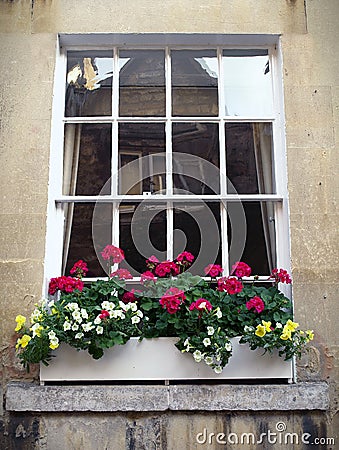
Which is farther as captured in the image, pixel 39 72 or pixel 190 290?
pixel 39 72

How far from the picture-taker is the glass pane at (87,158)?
3.86 metres

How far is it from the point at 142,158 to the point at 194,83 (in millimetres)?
659

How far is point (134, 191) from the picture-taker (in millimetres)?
3852

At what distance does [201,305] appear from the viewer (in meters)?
3.21

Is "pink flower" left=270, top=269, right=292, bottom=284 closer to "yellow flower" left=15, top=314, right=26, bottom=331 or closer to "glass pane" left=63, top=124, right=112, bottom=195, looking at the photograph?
"glass pane" left=63, top=124, right=112, bottom=195

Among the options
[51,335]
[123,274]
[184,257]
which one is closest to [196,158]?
[184,257]

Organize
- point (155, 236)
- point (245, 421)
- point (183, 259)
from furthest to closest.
Result: point (155, 236)
point (183, 259)
point (245, 421)

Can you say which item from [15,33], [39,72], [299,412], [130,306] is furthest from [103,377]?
[15,33]

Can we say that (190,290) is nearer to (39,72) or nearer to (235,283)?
(235,283)

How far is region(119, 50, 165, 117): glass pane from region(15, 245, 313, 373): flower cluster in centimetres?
108

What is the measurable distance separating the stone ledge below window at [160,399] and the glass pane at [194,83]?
184cm

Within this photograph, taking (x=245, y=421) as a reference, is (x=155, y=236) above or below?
above

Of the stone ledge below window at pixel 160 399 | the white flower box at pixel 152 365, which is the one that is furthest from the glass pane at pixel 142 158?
the stone ledge below window at pixel 160 399

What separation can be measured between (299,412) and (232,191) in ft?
4.71
